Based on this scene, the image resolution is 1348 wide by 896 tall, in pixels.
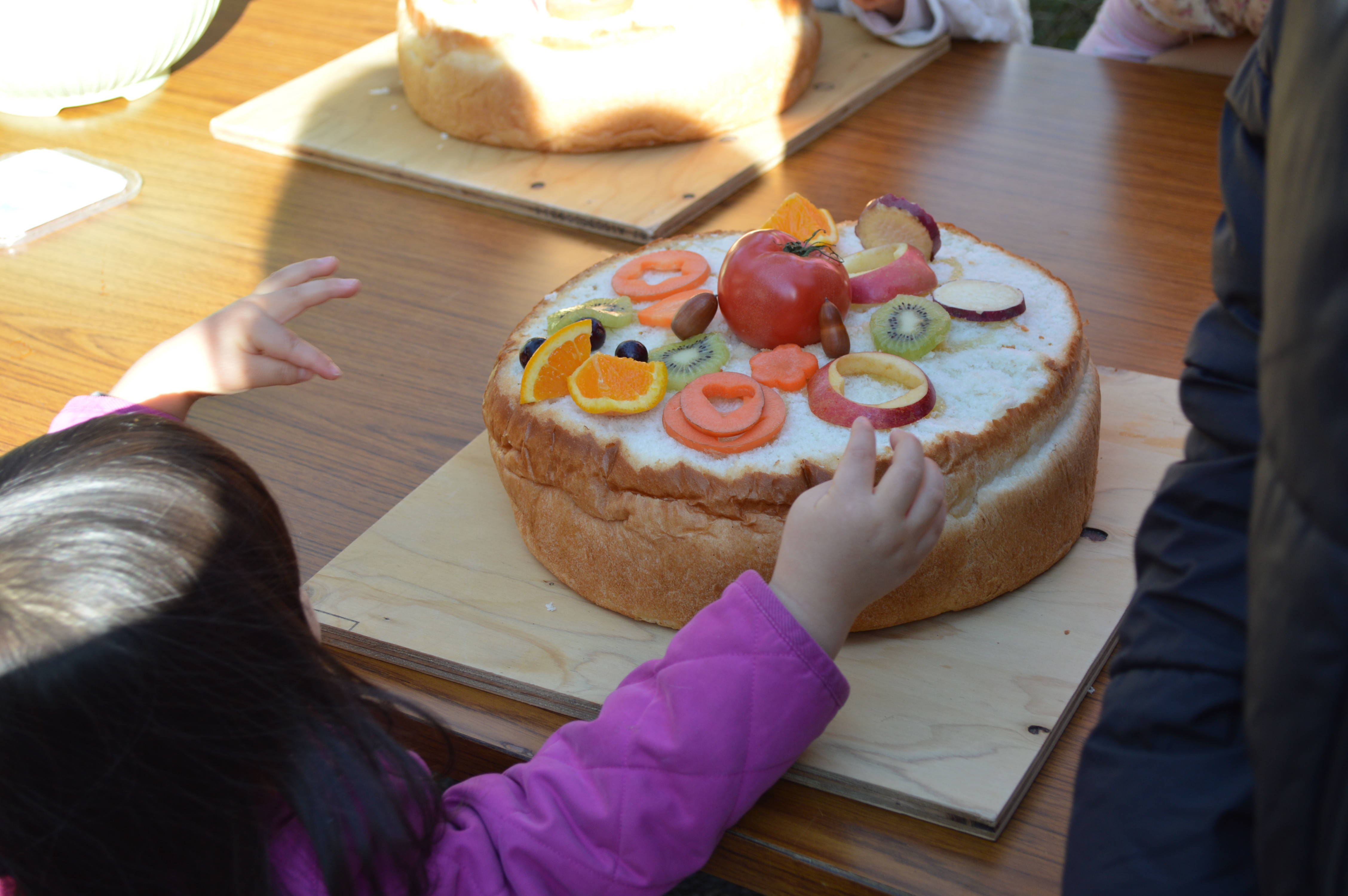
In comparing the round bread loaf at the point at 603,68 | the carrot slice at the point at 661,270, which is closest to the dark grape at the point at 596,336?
the carrot slice at the point at 661,270

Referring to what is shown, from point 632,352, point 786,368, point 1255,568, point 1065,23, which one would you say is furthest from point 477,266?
point 1065,23

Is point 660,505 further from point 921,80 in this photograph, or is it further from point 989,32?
point 989,32

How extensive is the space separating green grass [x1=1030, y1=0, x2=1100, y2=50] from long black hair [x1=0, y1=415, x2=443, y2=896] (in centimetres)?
454

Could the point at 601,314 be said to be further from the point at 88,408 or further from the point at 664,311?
the point at 88,408

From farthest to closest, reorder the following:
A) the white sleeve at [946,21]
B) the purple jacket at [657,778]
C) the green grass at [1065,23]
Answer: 1. the green grass at [1065,23]
2. the white sleeve at [946,21]
3. the purple jacket at [657,778]

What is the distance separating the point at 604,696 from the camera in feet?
3.51

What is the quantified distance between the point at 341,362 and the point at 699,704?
0.96 meters

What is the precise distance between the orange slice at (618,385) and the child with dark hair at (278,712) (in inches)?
10.9

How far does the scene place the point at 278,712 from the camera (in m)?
0.80

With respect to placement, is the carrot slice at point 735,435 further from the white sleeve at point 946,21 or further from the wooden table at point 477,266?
the white sleeve at point 946,21

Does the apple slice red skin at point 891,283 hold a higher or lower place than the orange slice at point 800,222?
lower

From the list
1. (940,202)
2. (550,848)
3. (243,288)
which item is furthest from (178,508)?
(940,202)

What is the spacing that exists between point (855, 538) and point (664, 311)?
508 mm

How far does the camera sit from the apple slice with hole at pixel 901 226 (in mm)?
1400
